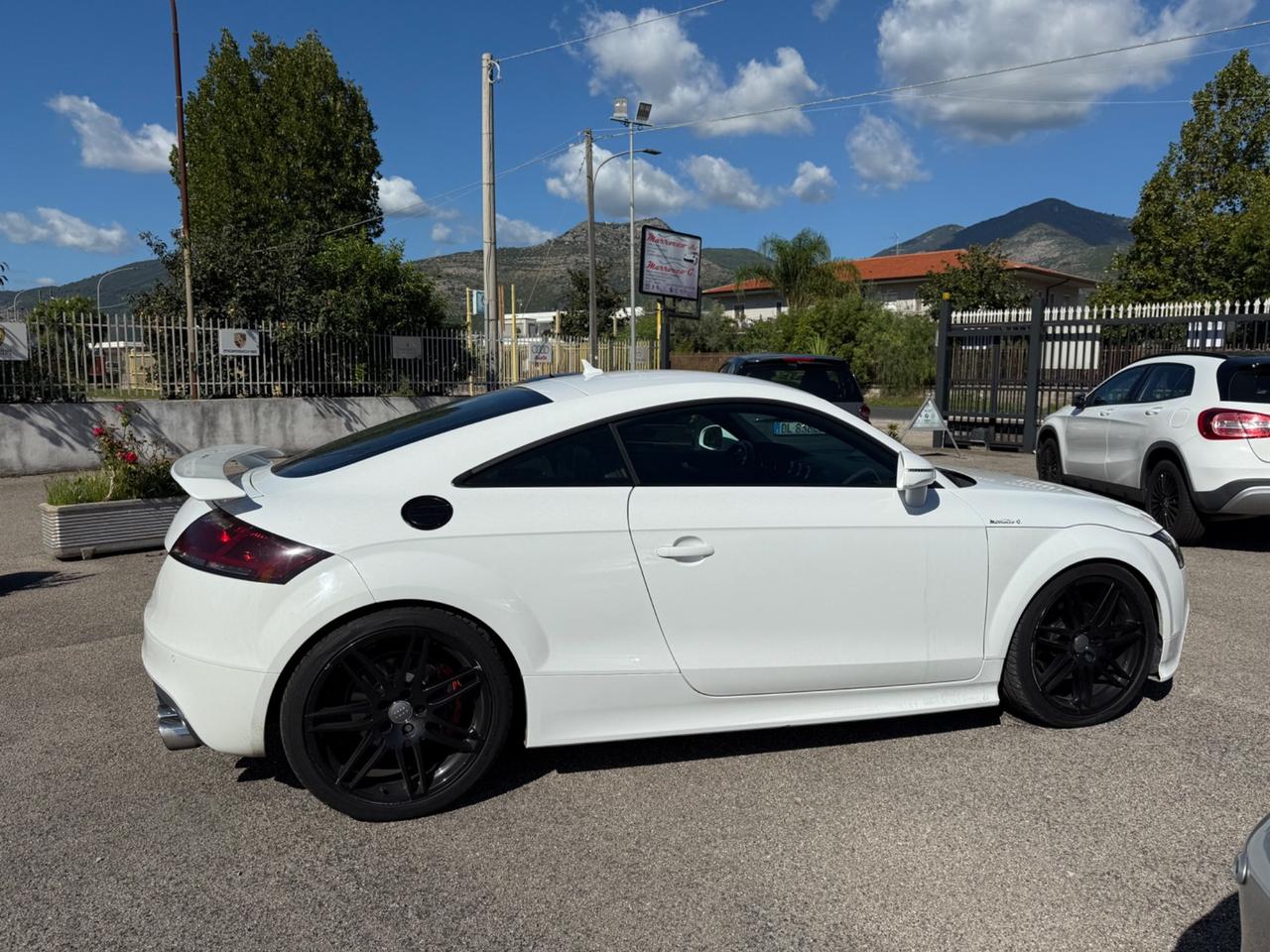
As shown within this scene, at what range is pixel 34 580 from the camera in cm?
680

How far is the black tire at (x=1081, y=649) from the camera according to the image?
3928mm

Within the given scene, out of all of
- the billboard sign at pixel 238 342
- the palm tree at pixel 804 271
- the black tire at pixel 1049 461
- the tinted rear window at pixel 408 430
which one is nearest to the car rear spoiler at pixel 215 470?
the tinted rear window at pixel 408 430

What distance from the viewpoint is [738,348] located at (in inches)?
1839

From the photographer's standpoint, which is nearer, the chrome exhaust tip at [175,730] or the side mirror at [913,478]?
the chrome exhaust tip at [175,730]

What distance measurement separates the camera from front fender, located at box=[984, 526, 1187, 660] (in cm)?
384

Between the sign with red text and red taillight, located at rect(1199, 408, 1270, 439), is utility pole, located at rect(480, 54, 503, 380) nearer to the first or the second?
the sign with red text

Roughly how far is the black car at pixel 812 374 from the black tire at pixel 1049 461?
2260 mm

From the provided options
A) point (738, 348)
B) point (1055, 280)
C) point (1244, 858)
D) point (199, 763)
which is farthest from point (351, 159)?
point (1055, 280)

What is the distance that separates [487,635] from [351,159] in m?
30.3

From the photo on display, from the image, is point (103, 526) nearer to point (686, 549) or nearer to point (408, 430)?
point (408, 430)

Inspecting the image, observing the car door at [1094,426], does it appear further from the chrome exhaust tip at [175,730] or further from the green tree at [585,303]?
the green tree at [585,303]

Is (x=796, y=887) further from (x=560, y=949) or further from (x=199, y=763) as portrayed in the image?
(x=199, y=763)

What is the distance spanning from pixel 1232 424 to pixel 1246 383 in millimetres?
413

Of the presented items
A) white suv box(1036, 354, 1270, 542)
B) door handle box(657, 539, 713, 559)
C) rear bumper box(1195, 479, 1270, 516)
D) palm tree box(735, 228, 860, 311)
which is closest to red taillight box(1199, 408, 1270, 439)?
white suv box(1036, 354, 1270, 542)
